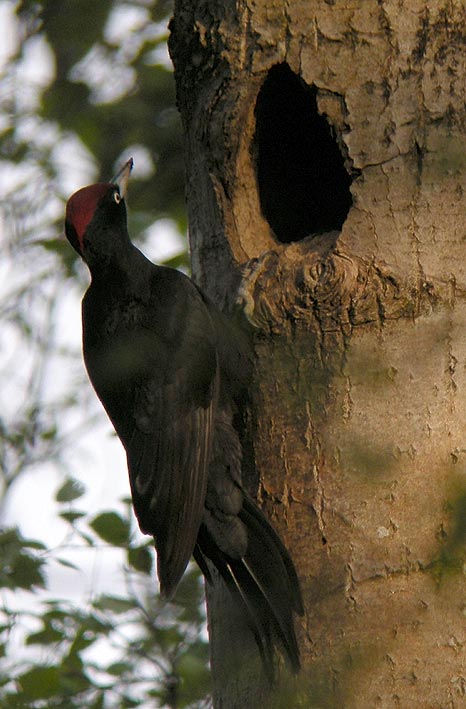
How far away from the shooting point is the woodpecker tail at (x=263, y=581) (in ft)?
7.00

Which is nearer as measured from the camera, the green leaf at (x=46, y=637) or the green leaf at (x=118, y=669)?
the green leaf at (x=46, y=637)

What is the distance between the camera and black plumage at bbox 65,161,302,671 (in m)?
2.39

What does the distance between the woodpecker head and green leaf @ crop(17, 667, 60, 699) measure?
4.46 feet

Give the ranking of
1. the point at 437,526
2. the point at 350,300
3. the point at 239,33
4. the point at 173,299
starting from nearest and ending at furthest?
the point at 437,526 → the point at 350,300 → the point at 239,33 → the point at 173,299

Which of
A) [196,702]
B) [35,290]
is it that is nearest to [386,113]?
[196,702]

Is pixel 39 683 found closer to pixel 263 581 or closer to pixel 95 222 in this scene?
pixel 263 581

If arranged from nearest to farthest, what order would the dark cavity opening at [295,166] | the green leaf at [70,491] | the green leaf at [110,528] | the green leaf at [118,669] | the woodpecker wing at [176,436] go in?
the woodpecker wing at [176,436] → the dark cavity opening at [295,166] → the green leaf at [70,491] → the green leaf at [110,528] → the green leaf at [118,669]

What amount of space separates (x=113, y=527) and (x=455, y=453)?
1674 mm

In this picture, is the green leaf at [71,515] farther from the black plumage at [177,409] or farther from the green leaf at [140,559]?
the black plumage at [177,409]

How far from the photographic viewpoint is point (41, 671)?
329 cm

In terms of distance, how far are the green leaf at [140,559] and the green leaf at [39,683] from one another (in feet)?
1.47

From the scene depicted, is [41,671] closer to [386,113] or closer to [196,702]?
[196,702]

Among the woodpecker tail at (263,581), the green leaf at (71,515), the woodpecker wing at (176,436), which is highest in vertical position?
the woodpecker wing at (176,436)

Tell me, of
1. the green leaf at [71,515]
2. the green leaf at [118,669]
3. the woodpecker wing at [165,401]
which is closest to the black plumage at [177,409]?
the woodpecker wing at [165,401]
